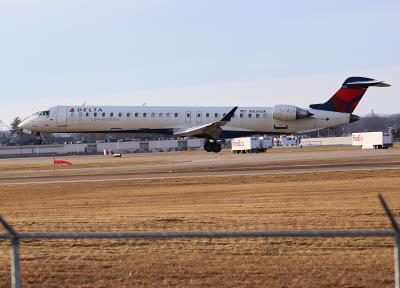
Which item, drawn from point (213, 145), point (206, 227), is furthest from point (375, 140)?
point (206, 227)

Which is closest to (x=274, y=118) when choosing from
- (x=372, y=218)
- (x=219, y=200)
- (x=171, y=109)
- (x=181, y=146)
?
(x=171, y=109)

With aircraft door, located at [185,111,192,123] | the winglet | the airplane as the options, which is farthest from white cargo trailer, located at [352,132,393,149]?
aircraft door, located at [185,111,192,123]

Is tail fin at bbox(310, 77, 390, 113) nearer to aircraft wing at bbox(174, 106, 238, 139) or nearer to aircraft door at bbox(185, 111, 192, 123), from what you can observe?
aircraft wing at bbox(174, 106, 238, 139)

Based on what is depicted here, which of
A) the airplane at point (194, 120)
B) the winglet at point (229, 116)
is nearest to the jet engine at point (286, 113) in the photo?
the airplane at point (194, 120)

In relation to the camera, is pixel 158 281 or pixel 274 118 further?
pixel 274 118

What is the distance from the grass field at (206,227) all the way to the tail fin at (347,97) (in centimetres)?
1602

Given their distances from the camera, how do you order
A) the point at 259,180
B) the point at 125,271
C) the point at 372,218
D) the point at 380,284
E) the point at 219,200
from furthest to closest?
1. the point at 259,180
2. the point at 219,200
3. the point at 372,218
4. the point at 125,271
5. the point at 380,284

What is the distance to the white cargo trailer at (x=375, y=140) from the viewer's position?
3597 inches

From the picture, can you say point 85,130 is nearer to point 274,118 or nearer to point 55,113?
point 55,113

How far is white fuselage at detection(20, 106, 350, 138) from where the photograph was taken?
5078 cm

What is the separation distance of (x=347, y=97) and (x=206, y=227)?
3544 cm

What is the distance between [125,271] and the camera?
13.2 meters

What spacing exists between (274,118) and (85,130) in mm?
13140

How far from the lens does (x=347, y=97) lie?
5281 cm
